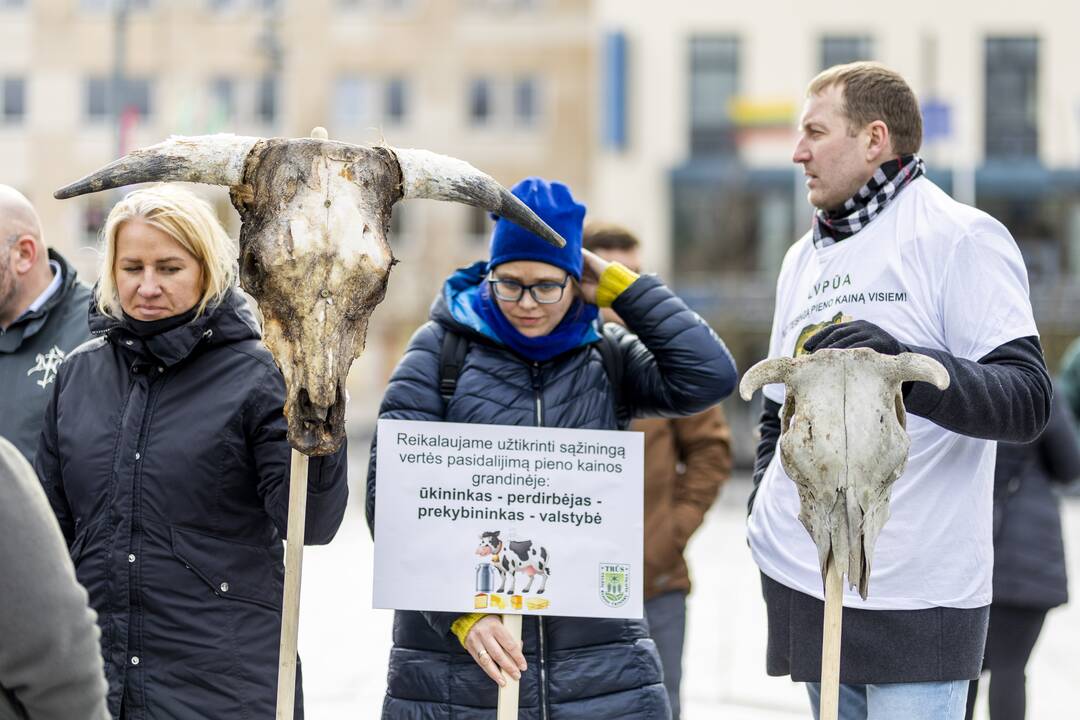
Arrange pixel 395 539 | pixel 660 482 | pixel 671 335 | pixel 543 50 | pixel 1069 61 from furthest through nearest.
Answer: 1. pixel 543 50
2. pixel 1069 61
3. pixel 660 482
4. pixel 671 335
5. pixel 395 539

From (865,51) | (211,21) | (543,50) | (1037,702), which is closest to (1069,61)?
(865,51)

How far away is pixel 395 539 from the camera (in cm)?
358

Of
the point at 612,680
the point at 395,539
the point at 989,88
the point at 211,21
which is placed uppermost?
the point at 211,21

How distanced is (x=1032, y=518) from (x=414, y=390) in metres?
2.99

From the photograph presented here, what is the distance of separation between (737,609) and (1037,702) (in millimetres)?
3142

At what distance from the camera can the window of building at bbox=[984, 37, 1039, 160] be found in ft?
122

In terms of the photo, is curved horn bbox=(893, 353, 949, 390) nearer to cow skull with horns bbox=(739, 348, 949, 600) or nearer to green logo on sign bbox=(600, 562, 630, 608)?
cow skull with horns bbox=(739, 348, 949, 600)

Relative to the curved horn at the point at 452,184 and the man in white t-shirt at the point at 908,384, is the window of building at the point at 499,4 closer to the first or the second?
the man in white t-shirt at the point at 908,384

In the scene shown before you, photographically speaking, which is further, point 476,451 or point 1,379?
point 1,379

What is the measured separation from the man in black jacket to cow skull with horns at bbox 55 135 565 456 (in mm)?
1273

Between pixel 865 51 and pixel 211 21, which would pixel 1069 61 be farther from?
pixel 211 21

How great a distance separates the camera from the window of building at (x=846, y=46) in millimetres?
37625

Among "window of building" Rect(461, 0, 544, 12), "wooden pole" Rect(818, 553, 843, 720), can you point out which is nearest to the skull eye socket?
"wooden pole" Rect(818, 553, 843, 720)

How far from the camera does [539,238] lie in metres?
3.87
